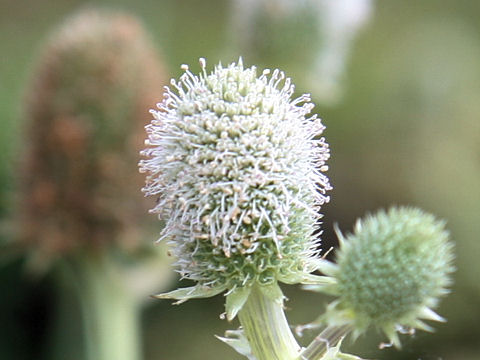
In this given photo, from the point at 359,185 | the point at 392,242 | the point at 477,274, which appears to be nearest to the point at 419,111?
the point at 359,185

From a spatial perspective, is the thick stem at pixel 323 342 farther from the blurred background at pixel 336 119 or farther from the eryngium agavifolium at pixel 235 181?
the blurred background at pixel 336 119

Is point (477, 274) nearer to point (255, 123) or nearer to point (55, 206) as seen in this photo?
point (55, 206)

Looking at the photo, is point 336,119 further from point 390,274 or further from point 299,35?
point 390,274

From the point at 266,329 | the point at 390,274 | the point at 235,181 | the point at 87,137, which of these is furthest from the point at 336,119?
the point at 235,181

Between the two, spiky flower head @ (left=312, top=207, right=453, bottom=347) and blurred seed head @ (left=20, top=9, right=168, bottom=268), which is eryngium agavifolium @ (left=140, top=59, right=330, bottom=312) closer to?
spiky flower head @ (left=312, top=207, right=453, bottom=347)

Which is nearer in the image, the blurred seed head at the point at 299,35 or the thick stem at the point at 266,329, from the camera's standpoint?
the thick stem at the point at 266,329

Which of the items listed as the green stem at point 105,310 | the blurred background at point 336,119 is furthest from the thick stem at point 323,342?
the blurred background at point 336,119
